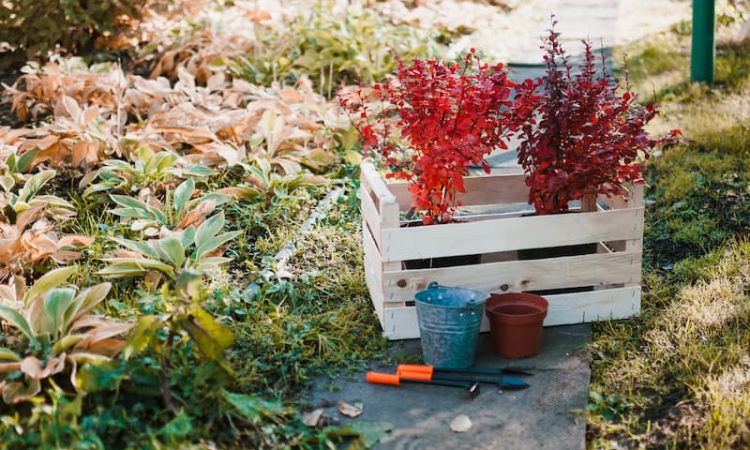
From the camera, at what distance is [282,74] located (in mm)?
6578

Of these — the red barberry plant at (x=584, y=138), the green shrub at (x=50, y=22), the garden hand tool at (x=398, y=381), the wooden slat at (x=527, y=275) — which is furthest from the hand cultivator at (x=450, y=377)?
the green shrub at (x=50, y=22)

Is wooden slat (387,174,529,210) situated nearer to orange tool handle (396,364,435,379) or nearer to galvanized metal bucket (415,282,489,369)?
galvanized metal bucket (415,282,489,369)

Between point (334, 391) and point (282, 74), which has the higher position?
point (282, 74)

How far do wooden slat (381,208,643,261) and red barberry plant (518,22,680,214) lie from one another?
113mm

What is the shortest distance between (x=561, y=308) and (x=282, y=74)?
11.5 ft

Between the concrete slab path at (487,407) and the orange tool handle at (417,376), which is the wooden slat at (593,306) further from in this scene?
the orange tool handle at (417,376)

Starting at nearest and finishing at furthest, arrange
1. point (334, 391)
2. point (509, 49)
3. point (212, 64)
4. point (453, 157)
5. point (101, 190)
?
1. point (334, 391)
2. point (453, 157)
3. point (101, 190)
4. point (212, 64)
5. point (509, 49)

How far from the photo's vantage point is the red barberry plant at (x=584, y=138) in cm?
355


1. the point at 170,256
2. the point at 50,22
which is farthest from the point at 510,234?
the point at 50,22

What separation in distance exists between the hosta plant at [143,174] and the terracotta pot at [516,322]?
1.92m

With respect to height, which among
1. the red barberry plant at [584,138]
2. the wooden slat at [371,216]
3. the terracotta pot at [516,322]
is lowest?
the terracotta pot at [516,322]

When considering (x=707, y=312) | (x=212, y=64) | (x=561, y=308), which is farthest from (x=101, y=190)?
Result: (x=707, y=312)

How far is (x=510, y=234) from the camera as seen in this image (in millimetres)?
3598

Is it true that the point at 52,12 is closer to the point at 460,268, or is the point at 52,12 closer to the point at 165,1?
the point at 165,1
